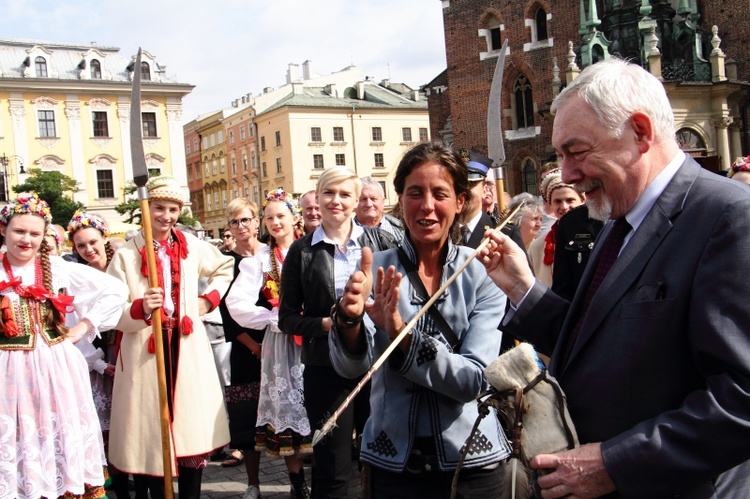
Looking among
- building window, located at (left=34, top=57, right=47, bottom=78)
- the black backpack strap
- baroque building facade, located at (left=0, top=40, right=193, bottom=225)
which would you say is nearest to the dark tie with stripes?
the black backpack strap

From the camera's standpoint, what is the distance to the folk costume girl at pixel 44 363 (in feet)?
14.6

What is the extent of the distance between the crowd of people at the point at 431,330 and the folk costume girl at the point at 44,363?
1cm

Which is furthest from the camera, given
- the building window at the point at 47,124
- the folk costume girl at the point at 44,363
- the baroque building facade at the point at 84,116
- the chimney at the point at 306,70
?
the chimney at the point at 306,70

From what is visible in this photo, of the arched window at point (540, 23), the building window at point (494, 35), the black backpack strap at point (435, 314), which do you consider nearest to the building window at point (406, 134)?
the building window at point (494, 35)

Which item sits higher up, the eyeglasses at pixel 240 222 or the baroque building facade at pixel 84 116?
the baroque building facade at pixel 84 116

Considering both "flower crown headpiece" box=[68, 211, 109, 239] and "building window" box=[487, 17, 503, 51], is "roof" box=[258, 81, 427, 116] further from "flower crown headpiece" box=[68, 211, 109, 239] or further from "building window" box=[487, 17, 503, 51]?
"flower crown headpiece" box=[68, 211, 109, 239]

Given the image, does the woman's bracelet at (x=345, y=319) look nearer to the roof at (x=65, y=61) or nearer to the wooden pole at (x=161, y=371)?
the wooden pole at (x=161, y=371)

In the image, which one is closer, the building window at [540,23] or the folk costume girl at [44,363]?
the folk costume girl at [44,363]

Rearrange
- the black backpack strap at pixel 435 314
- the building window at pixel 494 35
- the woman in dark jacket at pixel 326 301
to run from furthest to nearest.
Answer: the building window at pixel 494 35, the woman in dark jacket at pixel 326 301, the black backpack strap at pixel 435 314

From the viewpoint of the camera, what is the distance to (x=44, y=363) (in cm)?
460

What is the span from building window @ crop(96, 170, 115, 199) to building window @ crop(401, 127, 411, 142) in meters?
26.6

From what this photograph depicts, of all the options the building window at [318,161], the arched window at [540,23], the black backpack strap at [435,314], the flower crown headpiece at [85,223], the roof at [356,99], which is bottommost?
the black backpack strap at [435,314]

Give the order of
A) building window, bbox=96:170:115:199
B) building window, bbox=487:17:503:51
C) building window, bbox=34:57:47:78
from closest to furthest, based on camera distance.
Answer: building window, bbox=487:17:503:51, building window, bbox=96:170:115:199, building window, bbox=34:57:47:78

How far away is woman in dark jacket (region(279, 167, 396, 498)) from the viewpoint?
403 cm
